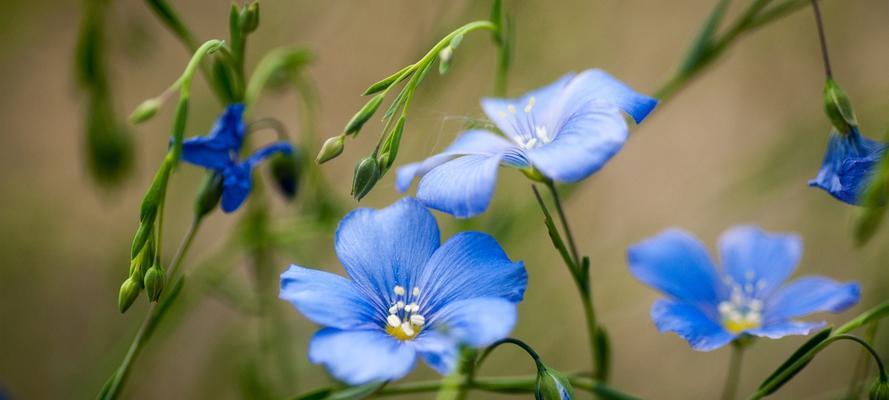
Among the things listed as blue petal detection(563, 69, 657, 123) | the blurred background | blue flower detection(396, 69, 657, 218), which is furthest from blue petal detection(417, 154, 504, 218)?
the blurred background

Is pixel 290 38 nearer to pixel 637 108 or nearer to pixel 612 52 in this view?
pixel 612 52

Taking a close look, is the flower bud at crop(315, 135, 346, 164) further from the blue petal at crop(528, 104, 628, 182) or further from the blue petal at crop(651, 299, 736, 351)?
the blue petal at crop(651, 299, 736, 351)

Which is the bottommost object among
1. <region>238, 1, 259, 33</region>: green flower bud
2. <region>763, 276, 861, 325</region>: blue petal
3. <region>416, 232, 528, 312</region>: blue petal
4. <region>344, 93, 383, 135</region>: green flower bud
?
<region>763, 276, 861, 325</region>: blue petal

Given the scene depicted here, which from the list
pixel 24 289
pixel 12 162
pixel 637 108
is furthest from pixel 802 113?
pixel 12 162

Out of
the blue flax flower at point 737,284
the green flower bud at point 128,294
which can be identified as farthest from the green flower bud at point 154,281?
the blue flax flower at point 737,284

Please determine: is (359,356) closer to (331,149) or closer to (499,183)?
(331,149)

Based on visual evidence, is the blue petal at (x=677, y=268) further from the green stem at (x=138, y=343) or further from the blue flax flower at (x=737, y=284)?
the green stem at (x=138, y=343)
